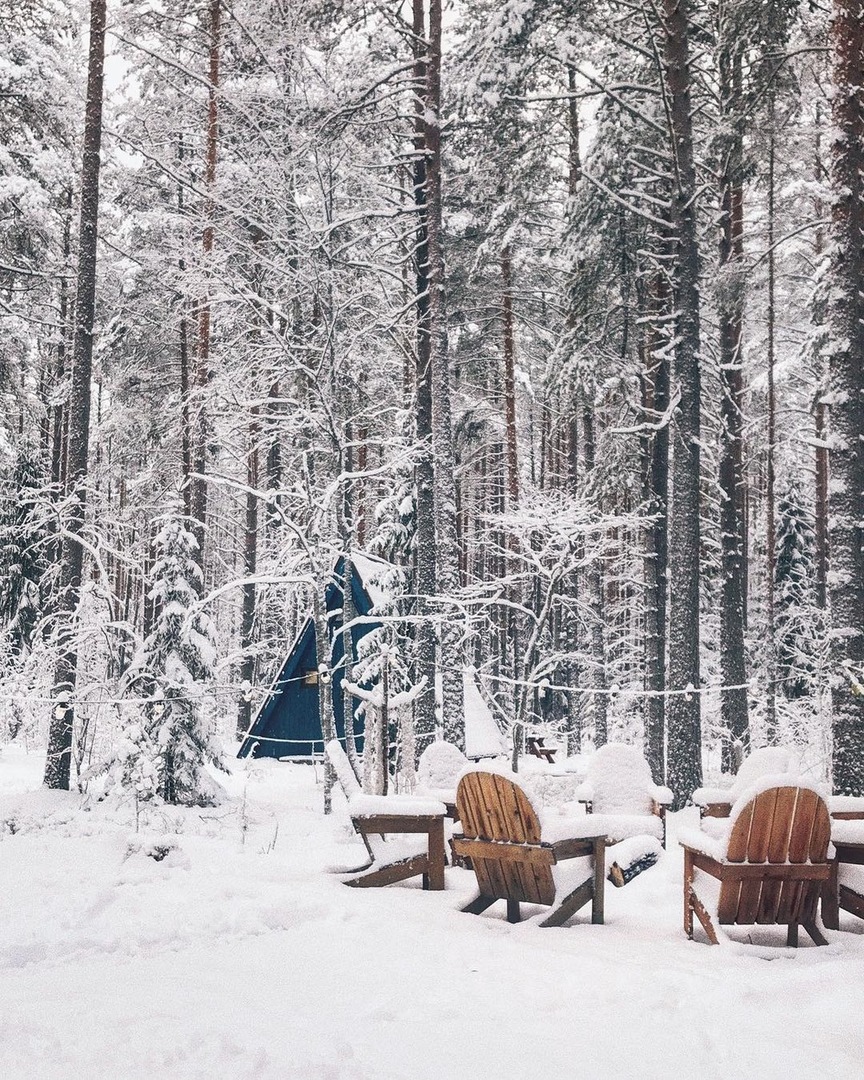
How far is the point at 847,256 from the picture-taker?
30.1 feet

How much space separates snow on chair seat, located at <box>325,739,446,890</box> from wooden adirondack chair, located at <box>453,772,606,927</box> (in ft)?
2.22

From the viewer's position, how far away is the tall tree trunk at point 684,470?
12188mm

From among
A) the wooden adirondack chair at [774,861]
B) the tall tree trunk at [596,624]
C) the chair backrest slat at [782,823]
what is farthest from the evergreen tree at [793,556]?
the chair backrest slat at [782,823]

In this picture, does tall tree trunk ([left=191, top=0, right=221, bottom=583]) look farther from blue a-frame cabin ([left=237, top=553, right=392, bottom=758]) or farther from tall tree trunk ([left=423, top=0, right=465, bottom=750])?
tall tree trunk ([left=423, top=0, right=465, bottom=750])

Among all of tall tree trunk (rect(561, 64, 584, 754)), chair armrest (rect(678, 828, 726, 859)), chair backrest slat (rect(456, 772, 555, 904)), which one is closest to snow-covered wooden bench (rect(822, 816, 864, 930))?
chair armrest (rect(678, 828, 726, 859))

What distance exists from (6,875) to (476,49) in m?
13.2

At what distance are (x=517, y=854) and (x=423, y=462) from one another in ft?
30.8

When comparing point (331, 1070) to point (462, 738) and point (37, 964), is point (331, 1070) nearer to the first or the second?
point (37, 964)

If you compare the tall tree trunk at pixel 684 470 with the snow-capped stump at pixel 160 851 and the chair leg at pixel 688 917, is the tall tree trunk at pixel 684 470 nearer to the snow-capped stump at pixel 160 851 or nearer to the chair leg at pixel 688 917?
the chair leg at pixel 688 917

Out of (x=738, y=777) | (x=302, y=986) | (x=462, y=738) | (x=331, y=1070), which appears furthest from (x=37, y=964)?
(x=462, y=738)

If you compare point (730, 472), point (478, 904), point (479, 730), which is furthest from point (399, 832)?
point (479, 730)

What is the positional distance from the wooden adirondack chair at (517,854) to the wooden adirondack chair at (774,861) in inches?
34.8

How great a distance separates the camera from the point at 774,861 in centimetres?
521

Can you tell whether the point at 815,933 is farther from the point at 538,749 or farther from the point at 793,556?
the point at 793,556
